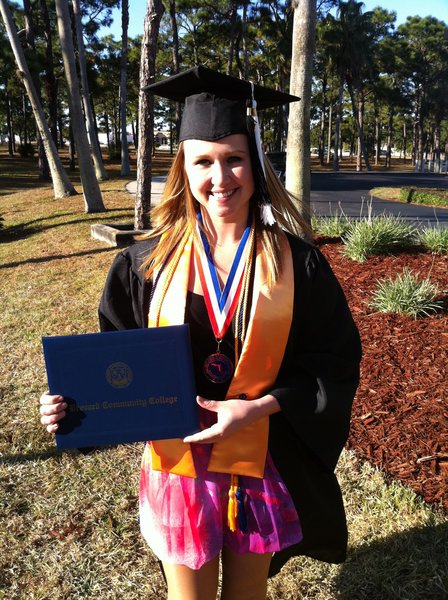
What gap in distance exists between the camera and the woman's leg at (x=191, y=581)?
62.7 inches

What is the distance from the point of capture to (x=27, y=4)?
20.7 meters

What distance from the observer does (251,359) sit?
1.52m

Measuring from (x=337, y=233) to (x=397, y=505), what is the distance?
19.8ft

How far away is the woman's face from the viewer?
5.16ft

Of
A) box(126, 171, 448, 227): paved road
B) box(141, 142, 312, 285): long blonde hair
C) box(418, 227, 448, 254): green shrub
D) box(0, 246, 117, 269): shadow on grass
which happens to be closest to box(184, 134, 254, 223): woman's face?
box(141, 142, 312, 285): long blonde hair

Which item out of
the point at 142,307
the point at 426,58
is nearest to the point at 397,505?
the point at 142,307

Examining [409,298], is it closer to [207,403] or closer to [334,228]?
[334,228]

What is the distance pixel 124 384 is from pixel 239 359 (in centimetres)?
36

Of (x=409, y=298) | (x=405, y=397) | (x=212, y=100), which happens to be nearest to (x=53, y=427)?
(x=212, y=100)

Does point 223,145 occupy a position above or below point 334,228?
above

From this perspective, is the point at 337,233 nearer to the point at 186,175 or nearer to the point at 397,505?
the point at 397,505

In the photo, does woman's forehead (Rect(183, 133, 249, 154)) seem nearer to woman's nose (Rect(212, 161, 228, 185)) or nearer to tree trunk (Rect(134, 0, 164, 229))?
woman's nose (Rect(212, 161, 228, 185))

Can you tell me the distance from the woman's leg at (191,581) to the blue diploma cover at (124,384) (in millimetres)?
486

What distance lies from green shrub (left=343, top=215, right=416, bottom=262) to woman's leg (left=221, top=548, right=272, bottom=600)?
5.72 m
